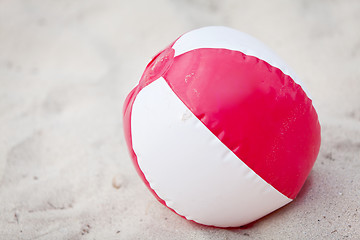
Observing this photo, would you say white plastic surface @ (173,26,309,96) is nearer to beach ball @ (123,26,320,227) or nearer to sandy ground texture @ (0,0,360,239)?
beach ball @ (123,26,320,227)

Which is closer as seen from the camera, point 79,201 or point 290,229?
point 290,229

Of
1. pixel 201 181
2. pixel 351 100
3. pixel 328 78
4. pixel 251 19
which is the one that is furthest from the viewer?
pixel 251 19

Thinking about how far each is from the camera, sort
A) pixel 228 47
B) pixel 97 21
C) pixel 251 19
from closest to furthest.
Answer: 1. pixel 228 47
2. pixel 251 19
3. pixel 97 21

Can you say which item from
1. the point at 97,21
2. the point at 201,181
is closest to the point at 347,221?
the point at 201,181

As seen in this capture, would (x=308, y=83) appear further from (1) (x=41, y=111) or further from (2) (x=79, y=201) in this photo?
(1) (x=41, y=111)

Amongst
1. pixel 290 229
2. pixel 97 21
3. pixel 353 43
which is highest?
pixel 353 43

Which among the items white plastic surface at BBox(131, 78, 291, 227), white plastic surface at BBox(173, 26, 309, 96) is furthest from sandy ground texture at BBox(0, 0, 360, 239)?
white plastic surface at BBox(173, 26, 309, 96)

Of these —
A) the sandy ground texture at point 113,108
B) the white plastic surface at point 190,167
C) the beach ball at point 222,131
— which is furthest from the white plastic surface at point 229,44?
the sandy ground texture at point 113,108

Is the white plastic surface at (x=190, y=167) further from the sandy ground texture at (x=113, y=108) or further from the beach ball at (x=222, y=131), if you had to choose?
the sandy ground texture at (x=113, y=108)

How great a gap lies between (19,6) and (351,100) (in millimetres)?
2699

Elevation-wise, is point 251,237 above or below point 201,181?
below

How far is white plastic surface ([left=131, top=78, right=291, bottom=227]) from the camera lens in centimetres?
141

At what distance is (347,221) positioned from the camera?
62.2 inches

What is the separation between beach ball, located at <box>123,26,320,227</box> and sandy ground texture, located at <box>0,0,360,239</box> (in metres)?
0.22
